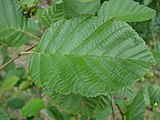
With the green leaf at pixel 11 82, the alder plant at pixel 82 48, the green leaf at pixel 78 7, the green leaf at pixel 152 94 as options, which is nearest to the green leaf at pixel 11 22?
the alder plant at pixel 82 48

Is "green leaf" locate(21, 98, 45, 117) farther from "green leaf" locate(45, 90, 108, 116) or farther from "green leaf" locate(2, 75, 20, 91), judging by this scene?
"green leaf" locate(45, 90, 108, 116)

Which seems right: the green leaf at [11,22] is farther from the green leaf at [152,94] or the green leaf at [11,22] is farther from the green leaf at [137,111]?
the green leaf at [152,94]

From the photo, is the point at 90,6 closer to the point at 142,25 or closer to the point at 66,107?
the point at 66,107

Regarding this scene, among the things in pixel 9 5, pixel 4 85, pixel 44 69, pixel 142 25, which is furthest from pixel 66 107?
pixel 142 25

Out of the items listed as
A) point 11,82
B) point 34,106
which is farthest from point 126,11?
point 11,82

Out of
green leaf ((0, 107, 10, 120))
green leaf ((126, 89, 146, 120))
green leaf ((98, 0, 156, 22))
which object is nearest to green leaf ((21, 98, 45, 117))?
green leaf ((0, 107, 10, 120))

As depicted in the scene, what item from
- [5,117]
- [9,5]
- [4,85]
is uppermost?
[9,5]
